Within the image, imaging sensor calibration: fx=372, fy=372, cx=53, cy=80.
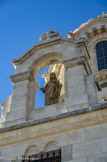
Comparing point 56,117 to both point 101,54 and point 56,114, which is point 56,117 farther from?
point 101,54

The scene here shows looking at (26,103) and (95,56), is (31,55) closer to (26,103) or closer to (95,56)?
(26,103)

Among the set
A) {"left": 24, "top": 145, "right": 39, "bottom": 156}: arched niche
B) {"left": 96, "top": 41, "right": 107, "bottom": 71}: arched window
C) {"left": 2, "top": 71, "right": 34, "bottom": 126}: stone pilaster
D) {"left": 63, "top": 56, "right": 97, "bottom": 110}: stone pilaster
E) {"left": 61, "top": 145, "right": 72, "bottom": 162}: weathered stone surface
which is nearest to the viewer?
{"left": 61, "top": 145, "right": 72, "bottom": 162}: weathered stone surface

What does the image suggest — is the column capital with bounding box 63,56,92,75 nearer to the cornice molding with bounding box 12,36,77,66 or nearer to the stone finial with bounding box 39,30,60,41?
the cornice molding with bounding box 12,36,77,66

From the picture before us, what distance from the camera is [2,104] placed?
45.2 ft

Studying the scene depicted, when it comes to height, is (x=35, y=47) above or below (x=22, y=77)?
above

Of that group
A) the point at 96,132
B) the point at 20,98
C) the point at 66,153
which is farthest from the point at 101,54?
the point at 66,153

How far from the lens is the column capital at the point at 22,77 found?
551 inches

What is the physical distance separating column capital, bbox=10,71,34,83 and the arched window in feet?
27.7

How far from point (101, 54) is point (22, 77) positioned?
9619mm

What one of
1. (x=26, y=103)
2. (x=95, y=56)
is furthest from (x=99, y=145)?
(x=95, y=56)

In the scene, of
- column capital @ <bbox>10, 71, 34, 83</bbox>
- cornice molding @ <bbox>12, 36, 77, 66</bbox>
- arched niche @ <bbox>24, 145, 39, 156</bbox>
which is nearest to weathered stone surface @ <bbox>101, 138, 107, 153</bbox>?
arched niche @ <bbox>24, 145, 39, 156</bbox>

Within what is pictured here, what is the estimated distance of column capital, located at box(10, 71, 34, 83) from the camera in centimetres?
1399

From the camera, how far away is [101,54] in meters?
22.6

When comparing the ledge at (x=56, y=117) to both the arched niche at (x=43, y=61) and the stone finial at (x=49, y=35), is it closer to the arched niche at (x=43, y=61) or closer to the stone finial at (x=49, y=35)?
the arched niche at (x=43, y=61)
